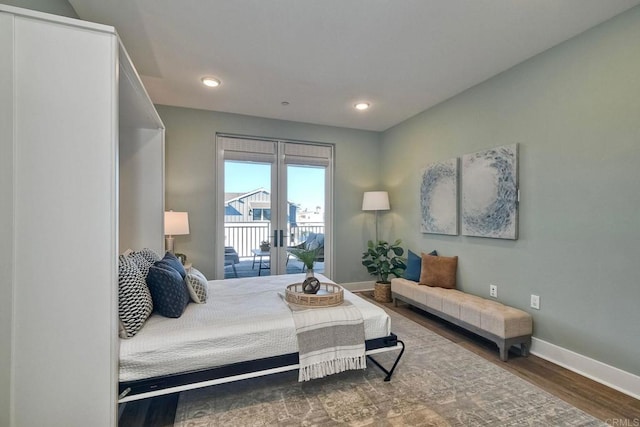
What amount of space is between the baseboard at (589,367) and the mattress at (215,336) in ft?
4.96

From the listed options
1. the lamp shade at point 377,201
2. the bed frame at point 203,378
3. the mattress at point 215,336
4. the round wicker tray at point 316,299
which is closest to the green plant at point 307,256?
the round wicker tray at point 316,299

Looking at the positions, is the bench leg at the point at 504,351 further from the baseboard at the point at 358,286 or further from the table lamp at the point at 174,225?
the table lamp at the point at 174,225

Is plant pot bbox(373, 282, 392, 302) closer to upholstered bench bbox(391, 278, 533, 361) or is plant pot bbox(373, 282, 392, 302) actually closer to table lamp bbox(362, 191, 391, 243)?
upholstered bench bbox(391, 278, 533, 361)

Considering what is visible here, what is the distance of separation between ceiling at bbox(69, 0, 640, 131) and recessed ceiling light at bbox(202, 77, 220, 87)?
6 centimetres

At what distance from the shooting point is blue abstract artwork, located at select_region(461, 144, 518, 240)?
2750 mm

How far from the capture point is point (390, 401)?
190 cm

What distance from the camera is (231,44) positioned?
2.43m

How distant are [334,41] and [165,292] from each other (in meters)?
2.30

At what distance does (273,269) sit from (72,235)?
315 centimetres

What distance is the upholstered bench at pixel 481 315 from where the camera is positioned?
2457 mm

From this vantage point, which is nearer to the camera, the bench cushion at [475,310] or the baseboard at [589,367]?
the baseboard at [589,367]

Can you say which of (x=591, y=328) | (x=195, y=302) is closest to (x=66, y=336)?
(x=195, y=302)

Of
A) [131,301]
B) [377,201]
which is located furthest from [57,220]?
[377,201]

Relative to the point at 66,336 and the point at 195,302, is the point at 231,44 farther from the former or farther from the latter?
the point at 66,336
